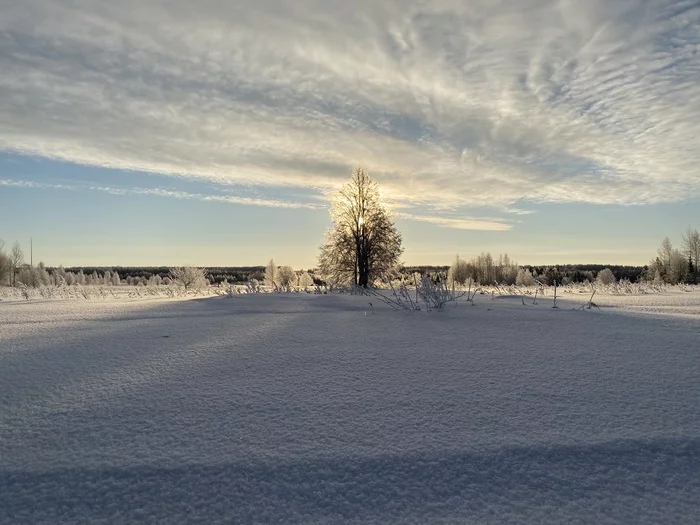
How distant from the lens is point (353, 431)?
215cm

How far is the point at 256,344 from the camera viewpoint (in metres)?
3.91

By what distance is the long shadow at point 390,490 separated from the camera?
1624 mm

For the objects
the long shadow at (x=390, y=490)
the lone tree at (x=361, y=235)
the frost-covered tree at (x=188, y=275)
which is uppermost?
the lone tree at (x=361, y=235)

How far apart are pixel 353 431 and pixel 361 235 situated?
22717mm

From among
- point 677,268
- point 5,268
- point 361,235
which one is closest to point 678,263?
point 677,268

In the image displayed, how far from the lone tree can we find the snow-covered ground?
2072 centimetres

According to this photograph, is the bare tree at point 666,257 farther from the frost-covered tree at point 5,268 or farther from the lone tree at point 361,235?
the frost-covered tree at point 5,268

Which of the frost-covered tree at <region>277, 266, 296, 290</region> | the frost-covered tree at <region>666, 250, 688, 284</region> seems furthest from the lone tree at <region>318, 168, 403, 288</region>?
the frost-covered tree at <region>666, 250, 688, 284</region>

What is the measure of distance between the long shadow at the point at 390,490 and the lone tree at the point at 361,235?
74.1 feet

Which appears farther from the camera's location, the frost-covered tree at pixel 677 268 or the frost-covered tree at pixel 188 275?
the frost-covered tree at pixel 677 268

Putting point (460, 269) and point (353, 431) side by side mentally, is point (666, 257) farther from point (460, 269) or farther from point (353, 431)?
point (353, 431)

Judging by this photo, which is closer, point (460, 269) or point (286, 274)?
point (286, 274)

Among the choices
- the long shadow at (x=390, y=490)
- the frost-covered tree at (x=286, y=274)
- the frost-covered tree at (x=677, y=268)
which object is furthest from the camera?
the frost-covered tree at (x=677, y=268)

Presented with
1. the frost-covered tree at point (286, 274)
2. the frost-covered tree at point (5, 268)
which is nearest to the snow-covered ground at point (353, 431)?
the frost-covered tree at point (286, 274)
